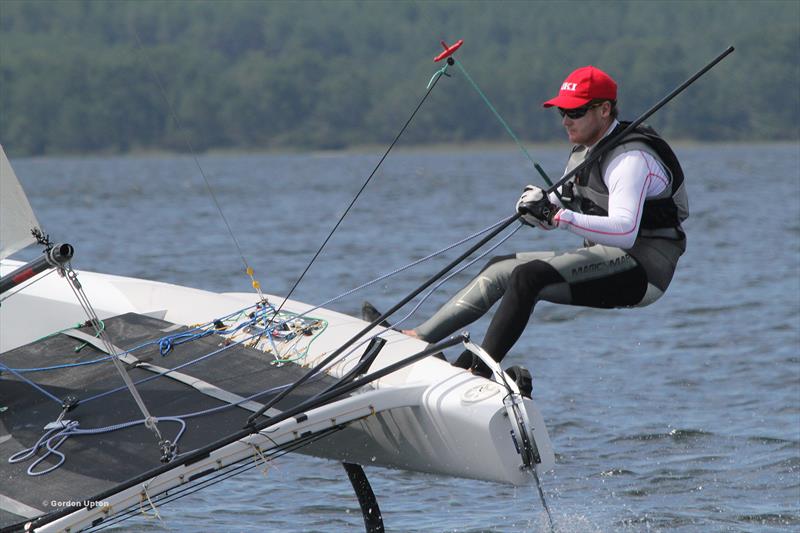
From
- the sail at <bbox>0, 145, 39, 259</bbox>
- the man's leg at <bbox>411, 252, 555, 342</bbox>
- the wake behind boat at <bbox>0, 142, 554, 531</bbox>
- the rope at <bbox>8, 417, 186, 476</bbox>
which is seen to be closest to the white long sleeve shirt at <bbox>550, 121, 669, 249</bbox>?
the man's leg at <bbox>411, 252, 555, 342</bbox>

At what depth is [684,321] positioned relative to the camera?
31.7 ft

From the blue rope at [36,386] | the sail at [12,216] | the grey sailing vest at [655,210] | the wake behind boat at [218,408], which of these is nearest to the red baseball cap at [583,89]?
the grey sailing vest at [655,210]

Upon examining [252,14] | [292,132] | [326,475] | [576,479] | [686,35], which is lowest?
[576,479]

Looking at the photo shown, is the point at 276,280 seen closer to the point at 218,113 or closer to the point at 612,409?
the point at 612,409

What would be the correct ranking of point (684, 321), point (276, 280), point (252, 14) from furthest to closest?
point (252, 14) < point (276, 280) < point (684, 321)

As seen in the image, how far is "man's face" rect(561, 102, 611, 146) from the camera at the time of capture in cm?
404

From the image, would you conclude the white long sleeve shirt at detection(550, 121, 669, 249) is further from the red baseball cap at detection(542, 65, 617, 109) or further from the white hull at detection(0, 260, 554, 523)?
the white hull at detection(0, 260, 554, 523)

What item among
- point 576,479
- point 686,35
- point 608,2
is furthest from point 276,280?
point 686,35

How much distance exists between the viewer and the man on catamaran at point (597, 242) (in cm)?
389

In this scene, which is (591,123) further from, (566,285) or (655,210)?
(566,285)

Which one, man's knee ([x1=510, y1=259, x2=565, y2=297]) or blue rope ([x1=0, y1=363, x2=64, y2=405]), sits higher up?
blue rope ([x1=0, y1=363, x2=64, y2=405])

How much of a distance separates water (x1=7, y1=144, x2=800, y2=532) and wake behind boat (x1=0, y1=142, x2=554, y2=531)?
74cm

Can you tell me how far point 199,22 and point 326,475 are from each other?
73.7m

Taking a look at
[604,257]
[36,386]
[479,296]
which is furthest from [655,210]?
[36,386]
